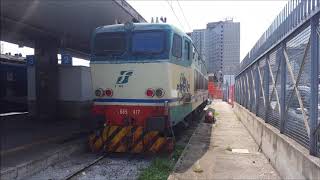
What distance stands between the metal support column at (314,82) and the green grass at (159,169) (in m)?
2.95

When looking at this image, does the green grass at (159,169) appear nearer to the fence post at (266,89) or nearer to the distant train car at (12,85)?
the fence post at (266,89)

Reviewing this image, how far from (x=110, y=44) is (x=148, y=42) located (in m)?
1.06

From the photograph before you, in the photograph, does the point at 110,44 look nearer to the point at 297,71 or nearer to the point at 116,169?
the point at 116,169

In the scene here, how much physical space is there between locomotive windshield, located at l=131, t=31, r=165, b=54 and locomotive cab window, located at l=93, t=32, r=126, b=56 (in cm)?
31

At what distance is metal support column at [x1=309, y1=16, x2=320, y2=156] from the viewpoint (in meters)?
5.66

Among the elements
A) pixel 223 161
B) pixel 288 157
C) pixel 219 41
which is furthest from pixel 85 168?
pixel 219 41

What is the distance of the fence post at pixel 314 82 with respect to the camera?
566 cm

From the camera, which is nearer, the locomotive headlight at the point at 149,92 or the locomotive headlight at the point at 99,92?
the locomotive headlight at the point at 149,92

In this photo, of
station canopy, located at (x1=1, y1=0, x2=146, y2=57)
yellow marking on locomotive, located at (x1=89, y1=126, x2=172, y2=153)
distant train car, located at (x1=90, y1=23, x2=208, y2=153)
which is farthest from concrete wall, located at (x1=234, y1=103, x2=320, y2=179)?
station canopy, located at (x1=1, y1=0, x2=146, y2=57)

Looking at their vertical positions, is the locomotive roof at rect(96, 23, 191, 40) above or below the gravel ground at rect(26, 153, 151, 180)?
above

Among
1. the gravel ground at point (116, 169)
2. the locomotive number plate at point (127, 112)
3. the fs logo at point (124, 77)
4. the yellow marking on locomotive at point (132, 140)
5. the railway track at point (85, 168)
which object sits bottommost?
the gravel ground at point (116, 169)

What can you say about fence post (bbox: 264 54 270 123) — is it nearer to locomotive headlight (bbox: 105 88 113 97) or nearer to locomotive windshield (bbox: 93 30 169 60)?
locomotive windshield (bbox: 93 30 169 60)

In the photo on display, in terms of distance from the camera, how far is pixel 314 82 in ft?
18.8

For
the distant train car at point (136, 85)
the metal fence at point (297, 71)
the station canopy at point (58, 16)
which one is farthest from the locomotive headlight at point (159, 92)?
the station canopy at point (58, 16)
